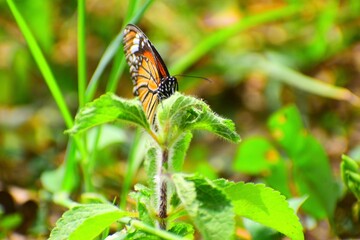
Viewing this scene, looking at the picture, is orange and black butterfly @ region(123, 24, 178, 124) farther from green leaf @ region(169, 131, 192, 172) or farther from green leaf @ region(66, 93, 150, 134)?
green leaf @ region(66, 93, 150, 134)

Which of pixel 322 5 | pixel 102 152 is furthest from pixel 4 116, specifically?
pixel 322 5

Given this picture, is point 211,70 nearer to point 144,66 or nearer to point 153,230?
point 144,66

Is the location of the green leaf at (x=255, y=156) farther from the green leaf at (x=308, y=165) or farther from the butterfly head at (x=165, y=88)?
the butterfly head at (x=165, y=88)

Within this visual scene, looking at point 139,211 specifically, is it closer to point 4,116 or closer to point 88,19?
point 4,116

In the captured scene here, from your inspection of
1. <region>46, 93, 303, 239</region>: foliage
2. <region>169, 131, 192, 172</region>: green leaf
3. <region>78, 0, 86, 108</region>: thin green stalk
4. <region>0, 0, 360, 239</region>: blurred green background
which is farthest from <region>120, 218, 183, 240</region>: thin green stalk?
<region>0, 0, 360, 239</region>: blurred green background

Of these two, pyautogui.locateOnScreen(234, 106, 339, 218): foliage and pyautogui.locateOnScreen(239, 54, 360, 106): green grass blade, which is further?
pyautogui.locateOnScreen(239, 54, 360, 106): green grass blade

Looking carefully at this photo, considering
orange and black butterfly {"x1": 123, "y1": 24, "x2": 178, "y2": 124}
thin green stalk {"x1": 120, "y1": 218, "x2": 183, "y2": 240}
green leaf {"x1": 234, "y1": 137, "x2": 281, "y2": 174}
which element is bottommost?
thin green stalk {"x1": 120, "y1": 218, "x2": 183, "y2": 240}
